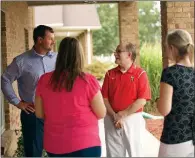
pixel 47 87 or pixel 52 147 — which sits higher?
pixel 47 87

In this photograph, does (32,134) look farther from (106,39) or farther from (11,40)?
(106,39)

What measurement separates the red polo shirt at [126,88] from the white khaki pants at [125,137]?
0.14 m

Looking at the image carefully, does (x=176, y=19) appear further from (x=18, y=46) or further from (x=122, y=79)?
(x=18, y=46)

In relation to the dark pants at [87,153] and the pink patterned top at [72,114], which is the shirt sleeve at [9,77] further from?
the dark pants at [87,153]

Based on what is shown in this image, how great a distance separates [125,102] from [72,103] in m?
1.05

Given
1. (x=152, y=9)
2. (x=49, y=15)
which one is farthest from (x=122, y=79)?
(x=152, y=9)

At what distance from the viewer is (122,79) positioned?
3.88 metres

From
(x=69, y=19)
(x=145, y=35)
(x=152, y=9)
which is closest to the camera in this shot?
(x=69, y=19)

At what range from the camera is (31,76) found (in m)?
4.19

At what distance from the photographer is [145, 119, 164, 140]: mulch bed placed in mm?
6085

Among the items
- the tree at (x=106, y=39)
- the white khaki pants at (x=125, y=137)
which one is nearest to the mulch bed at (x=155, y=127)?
the white khaki pants at (x=125, y=137)

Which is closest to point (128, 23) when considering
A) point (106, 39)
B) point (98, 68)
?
point (98, 68)

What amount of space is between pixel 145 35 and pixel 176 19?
47427 millimetres

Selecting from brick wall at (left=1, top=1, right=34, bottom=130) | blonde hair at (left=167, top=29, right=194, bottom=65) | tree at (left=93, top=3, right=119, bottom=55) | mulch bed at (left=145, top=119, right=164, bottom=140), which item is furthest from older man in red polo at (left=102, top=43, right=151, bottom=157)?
tree at (left=93, top=3, right=119, bottom=55)
